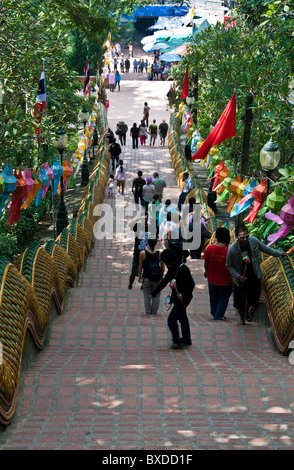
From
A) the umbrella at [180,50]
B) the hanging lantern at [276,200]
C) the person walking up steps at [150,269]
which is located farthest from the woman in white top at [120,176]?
the umbrella at [180,50]

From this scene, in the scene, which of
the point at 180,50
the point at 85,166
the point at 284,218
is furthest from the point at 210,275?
the point at 180,50

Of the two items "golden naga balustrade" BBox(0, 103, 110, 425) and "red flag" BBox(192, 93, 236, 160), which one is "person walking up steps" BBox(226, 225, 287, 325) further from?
"red flag" BBox(192, 93, 236, 160)

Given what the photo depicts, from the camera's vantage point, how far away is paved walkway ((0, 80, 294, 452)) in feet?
17.5

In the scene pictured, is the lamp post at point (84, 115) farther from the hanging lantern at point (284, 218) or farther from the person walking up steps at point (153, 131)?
the hanging lantern at point (284, 218)

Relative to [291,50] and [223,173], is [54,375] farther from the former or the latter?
[223,173]

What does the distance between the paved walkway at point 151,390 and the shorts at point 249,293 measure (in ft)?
1.15

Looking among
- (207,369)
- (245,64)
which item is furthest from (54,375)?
(245,64)

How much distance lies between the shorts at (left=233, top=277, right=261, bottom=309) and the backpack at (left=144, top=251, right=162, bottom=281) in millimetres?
1299

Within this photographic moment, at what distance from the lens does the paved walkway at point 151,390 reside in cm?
→ 532

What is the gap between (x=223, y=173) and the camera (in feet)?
53.1

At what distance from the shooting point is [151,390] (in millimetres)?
6434

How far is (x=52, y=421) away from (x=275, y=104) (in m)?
9.31

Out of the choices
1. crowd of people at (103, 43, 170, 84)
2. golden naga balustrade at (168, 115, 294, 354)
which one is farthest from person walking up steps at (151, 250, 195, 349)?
crowd of people at (103, 43, 170, 84)

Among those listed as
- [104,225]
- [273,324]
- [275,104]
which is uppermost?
[275,104]
